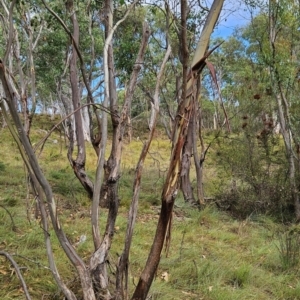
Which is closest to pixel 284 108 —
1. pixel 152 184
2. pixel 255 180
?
pixel 255 180

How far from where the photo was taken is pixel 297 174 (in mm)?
6629

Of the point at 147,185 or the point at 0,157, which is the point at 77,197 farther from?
the point at 0,157

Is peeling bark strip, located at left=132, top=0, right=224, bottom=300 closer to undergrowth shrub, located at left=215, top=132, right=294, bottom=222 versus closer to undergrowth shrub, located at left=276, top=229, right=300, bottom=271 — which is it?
undergrowth shrub, located at left=276, top=229, right=300, bottom=271

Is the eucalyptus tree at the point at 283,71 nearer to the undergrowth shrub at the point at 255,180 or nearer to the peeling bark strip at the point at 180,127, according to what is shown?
the undergrowth shrub at the point at 255,180

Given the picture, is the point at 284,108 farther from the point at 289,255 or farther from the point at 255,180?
the point at 289,255

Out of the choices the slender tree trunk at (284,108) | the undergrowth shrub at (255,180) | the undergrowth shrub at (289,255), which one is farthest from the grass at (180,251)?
the slender tree trunk at (284,108)

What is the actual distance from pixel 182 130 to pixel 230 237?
3.64 metres

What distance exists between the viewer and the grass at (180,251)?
124 inches

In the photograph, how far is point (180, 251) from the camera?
4102 millimetres

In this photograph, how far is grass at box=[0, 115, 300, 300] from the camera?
3162 mm

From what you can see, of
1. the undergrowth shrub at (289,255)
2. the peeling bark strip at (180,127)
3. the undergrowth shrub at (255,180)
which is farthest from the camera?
the undergrowth shrub at (255,180)

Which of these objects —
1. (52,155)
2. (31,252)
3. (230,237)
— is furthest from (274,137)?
(52,155)

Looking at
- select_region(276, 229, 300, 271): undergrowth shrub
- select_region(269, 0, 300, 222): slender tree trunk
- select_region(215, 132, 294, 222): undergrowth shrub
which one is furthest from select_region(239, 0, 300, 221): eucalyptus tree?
select_region(276, 229, 300, 271): undergrowth shrub

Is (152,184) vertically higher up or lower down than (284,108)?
lower down
